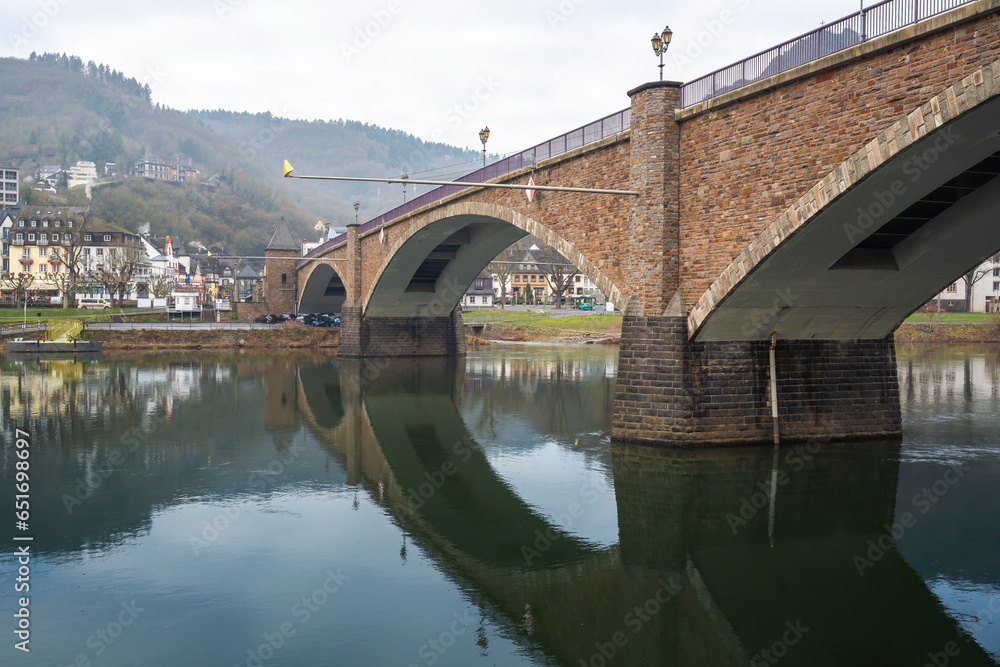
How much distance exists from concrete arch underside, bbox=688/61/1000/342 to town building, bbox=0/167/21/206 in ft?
528

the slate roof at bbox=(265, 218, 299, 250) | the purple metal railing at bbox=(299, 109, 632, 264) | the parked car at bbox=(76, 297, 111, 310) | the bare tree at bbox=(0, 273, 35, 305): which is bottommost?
the parked car at bbox=(76, 297, 111, 310)

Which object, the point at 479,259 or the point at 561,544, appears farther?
the point at 479,259

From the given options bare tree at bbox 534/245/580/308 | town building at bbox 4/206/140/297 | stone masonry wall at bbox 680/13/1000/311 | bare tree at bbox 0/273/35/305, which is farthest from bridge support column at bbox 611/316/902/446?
town building at bbox 4/206/140/297

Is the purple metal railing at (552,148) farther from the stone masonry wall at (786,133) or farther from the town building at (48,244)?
the town building at (48,244)

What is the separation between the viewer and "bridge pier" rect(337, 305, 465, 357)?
176ft

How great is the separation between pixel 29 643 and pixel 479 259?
38.5 m

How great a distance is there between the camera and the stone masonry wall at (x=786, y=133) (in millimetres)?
13812

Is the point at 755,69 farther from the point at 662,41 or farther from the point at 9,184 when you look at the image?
the point at 9,184

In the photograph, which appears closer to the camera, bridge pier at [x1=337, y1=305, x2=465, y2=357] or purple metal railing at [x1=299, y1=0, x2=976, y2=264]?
purple metal railing at [x1=299, y1=0, x2=976, y2=264]

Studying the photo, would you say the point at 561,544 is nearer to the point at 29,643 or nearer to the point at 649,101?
the point at 29,643

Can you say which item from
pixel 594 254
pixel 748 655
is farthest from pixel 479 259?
pixel 748 655

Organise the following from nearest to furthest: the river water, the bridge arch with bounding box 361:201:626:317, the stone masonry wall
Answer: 1. the river water
2. the stone masonry wall
3. the bridge arch with bounding box 361:201:626:317

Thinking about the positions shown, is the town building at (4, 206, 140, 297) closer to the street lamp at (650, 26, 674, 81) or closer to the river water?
the river water

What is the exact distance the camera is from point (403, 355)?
53.9 meters
